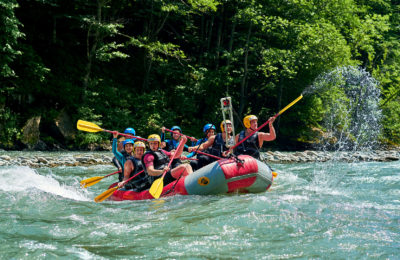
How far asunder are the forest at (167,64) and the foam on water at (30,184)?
6.36m

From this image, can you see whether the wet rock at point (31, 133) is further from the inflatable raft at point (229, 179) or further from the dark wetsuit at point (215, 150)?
the inflatable raft at point (229, 179)

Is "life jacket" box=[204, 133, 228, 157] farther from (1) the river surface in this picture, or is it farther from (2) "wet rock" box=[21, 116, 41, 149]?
(2) "wet rock" box=[21, 116, 41, 149]

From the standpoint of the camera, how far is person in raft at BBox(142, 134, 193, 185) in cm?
667

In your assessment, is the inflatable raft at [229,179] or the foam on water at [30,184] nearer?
the inflatable raft at [229,179]

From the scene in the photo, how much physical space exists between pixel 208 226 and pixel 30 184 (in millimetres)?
4914

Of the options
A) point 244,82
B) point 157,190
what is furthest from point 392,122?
point 157,190

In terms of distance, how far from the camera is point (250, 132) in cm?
734

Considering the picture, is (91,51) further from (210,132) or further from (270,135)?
(270,135)

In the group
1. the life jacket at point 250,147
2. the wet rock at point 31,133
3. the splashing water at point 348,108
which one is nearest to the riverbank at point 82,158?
the wet rock at point 31,133

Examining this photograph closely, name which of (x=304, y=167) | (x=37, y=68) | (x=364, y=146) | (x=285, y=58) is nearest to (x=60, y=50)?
(x=37, y=68)

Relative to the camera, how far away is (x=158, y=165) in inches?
272

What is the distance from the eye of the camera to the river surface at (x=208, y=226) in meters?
3.62

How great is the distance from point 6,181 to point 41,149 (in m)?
7.21

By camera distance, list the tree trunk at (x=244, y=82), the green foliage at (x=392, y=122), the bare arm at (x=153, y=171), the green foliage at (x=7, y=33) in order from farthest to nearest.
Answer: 1. the green foliage at (x=392, y=122)
2. the tree trunk at (x=244, y=82)
3. the green foliage at (x=7, y=33)
4. the bare arm at (x=153, y=171)
